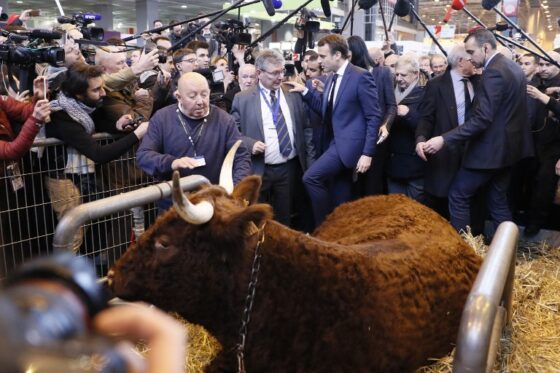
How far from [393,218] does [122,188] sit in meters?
2.16

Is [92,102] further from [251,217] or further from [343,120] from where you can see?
[251,217]

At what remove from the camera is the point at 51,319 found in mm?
738

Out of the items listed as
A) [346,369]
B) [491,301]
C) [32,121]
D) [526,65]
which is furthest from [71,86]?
[526,65]

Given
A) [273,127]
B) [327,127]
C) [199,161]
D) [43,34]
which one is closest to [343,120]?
[327,127]

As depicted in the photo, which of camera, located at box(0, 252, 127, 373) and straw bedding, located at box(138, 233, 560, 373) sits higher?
camera, located at box(0, 252, 127, 373)

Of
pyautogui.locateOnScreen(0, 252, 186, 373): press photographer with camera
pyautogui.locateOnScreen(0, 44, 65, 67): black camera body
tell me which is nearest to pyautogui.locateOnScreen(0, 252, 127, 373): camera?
pyautogui.locateOnScreen(0, 252, 186, 373): press photographer with camera

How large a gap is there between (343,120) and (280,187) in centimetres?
87

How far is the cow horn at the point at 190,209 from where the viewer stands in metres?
2.28

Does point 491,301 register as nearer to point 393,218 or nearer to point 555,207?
point 393,218

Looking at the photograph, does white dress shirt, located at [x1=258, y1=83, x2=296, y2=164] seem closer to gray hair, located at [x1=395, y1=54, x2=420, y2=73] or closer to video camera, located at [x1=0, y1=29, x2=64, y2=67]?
gray hair, located at [x1=395, y1=54, x2=420, y2=73]

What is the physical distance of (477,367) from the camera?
5.81ft

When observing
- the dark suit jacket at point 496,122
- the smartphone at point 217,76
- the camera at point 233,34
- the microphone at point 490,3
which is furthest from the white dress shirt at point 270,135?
the microphone at point 490,3

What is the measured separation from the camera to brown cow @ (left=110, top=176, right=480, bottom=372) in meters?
2.52

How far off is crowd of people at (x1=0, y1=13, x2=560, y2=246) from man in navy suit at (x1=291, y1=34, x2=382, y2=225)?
1 cm
